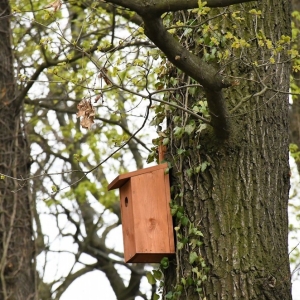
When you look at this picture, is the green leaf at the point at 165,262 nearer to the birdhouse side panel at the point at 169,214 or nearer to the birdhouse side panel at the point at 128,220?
the birdhouse side panel at the point at 169,214

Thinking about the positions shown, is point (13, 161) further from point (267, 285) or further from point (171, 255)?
point (267, 285)

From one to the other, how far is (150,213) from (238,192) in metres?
0.54

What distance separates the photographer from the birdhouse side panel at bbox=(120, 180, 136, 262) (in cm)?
420

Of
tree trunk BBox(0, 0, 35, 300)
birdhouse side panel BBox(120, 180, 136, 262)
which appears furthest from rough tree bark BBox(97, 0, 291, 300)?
tree trunk BBox(0, 0, 35, 300)

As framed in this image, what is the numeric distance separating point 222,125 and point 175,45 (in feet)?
1.80

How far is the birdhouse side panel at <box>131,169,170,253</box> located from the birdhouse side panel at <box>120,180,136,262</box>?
0.23 ft

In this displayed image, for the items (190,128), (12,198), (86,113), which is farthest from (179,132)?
(12,198)

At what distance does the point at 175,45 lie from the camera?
134 inches

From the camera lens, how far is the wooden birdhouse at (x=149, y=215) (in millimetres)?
3990

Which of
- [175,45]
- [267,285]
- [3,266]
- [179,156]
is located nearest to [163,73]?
[179,156]

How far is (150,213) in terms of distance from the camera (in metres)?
4.09

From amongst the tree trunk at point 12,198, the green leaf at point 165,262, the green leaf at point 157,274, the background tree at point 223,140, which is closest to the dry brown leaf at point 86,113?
the background tree at point 223,140

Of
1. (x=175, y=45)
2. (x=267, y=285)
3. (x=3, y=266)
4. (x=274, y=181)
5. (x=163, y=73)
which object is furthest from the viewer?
(x=3, y=266)

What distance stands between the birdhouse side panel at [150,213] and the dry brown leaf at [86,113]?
25.9 inches
